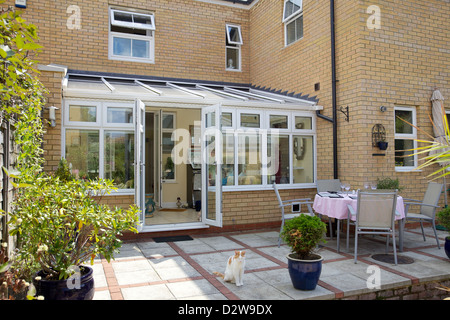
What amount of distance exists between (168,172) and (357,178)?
17.2 feet

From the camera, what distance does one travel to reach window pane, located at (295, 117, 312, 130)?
730cm

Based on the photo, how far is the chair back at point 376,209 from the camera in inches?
183

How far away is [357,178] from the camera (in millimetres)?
6250

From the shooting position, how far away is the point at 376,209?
4.70m

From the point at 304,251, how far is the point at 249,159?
11.5 feet

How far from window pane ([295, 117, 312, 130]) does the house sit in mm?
24

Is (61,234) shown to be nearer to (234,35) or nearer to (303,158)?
(303,158)

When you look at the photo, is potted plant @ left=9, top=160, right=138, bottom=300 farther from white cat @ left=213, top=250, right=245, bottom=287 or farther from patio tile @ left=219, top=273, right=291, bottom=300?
patio tile @ left=219, top=273, right=291, bottom=300

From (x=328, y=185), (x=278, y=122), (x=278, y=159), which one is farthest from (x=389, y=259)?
(x=278, y=122)

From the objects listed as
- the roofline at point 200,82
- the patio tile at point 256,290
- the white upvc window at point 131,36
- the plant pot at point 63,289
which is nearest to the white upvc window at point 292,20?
the roofline at point 200,82

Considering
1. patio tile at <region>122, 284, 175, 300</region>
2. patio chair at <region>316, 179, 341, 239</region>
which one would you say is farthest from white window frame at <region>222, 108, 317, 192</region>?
patio tile at <region>122, 284, 175, 300</region>

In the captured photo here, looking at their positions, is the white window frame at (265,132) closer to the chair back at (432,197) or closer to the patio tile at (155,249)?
the patio tile at (155,249)

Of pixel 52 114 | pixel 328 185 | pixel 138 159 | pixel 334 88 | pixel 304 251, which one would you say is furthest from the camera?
pixel 334 88
